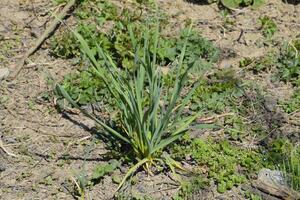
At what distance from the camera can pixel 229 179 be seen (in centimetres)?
327

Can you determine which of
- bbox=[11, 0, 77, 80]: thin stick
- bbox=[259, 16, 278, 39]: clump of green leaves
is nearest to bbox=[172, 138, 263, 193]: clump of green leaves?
bbox=[259, 16, 278, 39]: clump of green leaves

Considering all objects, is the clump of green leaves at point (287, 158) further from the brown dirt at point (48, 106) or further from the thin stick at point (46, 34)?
the thin stick at point (46, 34)

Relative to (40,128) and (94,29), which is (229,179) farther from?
(94,29)

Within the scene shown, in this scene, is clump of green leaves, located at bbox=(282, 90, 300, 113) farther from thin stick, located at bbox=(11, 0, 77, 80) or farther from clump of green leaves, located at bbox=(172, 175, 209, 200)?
thin stick, located at bbox=(11, 0, 77, 80)

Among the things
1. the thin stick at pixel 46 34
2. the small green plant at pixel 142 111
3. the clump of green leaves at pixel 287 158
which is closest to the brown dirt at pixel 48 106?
the thin stick at pixel 46 34

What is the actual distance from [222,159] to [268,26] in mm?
1290

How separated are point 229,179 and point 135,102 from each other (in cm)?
65

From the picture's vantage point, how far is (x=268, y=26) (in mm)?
4254

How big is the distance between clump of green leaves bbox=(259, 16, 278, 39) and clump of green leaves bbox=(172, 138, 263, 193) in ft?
3.54

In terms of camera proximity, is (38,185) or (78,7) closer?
(38,185)

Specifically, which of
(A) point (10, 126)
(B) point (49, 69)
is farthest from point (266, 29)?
(A) point (10, 126)

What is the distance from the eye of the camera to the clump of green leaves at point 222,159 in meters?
3.27

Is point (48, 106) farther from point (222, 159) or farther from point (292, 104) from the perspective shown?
point (292, 104)

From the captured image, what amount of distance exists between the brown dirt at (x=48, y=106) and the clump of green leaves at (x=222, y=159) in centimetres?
10
